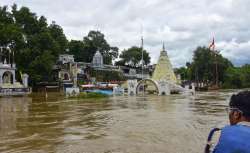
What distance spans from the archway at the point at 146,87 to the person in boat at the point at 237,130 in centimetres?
4659

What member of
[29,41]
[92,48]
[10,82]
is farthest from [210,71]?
[10,82]

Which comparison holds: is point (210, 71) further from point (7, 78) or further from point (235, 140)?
point (235, 140)

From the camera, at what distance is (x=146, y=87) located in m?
54.1

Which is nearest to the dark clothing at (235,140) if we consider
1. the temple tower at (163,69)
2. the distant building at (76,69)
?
the temple tower at (163,69)

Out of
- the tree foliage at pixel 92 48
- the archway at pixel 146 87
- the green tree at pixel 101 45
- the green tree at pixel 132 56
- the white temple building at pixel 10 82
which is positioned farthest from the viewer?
the green tree at pixel 132 56

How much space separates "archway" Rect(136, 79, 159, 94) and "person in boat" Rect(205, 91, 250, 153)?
46593 millimetres

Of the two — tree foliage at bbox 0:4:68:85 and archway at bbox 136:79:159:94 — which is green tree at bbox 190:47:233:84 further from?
tree foliage at bbox 0:4:68:85

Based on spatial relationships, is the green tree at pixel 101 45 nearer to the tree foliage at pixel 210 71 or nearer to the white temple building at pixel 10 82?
the tree foliage at pixel 210 71

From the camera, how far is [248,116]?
2.77m

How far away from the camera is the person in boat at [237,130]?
2.58 m

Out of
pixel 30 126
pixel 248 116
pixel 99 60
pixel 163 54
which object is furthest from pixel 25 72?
pixel 248 116

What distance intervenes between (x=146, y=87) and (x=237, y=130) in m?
51.5

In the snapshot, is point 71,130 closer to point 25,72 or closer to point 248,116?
point 248,116

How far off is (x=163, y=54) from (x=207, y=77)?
29104mm
